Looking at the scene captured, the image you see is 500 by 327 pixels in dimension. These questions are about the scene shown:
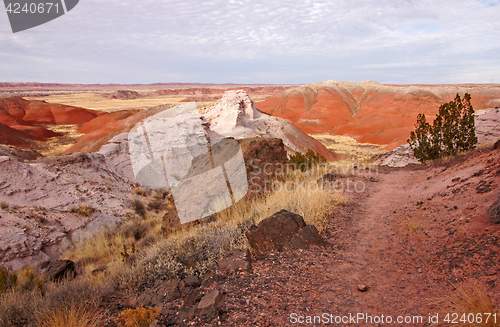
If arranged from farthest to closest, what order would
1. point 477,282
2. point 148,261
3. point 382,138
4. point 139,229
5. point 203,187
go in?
1. point 382,138
2. point 139,229
3. point 203,187
4. point 148,261
5. point 477,282

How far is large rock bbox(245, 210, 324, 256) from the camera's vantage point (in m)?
3.76

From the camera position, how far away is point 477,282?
2484 millimetres

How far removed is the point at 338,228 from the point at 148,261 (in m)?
3.24

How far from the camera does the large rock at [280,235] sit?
3.76 metres

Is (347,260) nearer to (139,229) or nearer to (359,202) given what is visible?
(359,202)

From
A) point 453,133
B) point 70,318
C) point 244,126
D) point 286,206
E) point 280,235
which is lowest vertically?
point 70,318

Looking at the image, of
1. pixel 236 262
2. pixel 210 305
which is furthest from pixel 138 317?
pixel 236 262

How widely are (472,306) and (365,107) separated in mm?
68641

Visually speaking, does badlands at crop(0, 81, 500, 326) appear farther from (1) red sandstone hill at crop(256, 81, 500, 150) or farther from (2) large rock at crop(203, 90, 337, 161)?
(1) red sandstone hill at crop(256, 81, 500, 150)

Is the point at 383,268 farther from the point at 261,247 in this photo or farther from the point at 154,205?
the point at 154,205

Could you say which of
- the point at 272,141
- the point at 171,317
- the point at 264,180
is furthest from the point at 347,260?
the point at 272,141

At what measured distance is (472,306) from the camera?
2.06 meters

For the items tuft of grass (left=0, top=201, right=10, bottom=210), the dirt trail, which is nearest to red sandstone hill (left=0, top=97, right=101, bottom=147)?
tuft of grass (left=0, top=201, right=10, bottom=210)

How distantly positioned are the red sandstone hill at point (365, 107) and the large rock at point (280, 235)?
135ft
